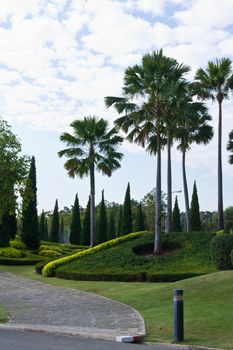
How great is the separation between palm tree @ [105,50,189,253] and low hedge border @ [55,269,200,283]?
489 centimetres

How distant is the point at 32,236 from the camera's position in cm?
4503

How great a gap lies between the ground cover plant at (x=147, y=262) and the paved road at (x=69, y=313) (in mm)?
3620

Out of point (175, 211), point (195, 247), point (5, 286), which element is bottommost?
point (5, 286)

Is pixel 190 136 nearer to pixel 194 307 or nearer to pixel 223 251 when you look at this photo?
pixel 223 251

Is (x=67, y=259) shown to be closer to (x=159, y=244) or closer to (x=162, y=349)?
(x=159, y=244)

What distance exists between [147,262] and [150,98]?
Result: 9.15 meters

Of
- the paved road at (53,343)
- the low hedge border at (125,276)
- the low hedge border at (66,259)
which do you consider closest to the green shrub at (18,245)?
the low hedge border at (66,259)

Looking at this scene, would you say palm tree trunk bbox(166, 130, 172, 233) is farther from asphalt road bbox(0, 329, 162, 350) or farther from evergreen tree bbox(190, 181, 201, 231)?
asphalt road bbox(0, 329, 162, 350)

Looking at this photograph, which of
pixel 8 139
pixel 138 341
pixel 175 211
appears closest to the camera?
pixel 138 341

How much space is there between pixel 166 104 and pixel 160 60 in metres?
2.50

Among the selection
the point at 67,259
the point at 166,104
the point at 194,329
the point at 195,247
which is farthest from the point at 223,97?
the point at 194,329

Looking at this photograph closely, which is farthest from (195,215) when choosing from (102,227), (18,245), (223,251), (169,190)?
(223,251)

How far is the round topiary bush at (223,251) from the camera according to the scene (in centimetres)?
1944

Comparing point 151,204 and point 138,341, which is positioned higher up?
point 151,204
